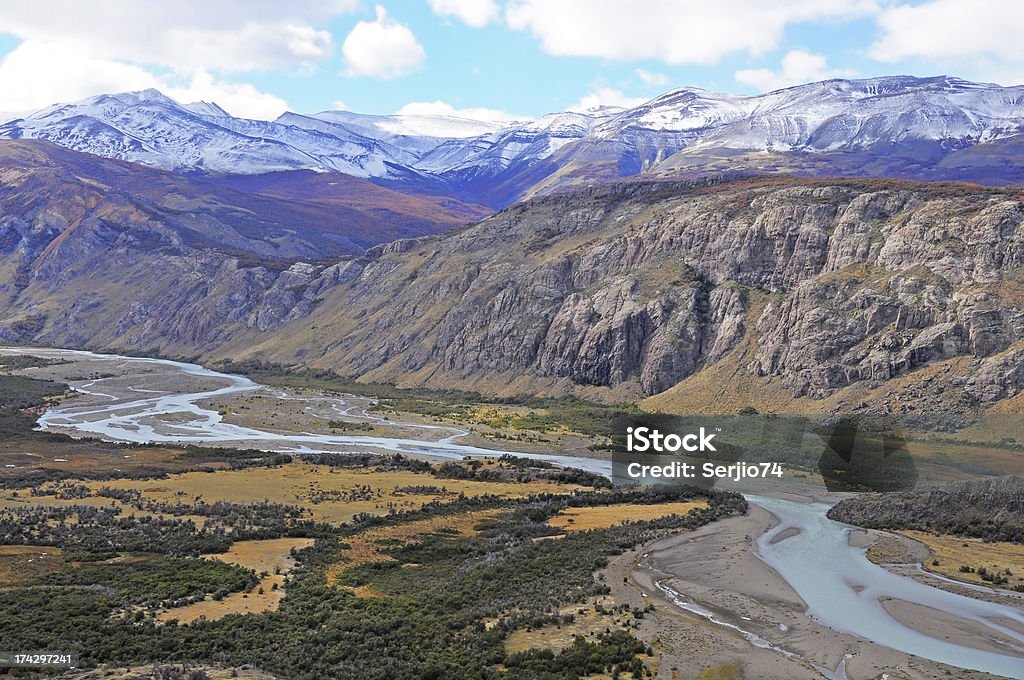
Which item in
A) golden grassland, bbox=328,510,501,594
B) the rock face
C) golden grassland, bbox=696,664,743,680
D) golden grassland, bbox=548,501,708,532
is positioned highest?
the rock face

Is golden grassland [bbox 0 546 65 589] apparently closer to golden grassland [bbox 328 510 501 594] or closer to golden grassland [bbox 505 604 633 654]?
golden grassland [bbox 328 510 501 594]

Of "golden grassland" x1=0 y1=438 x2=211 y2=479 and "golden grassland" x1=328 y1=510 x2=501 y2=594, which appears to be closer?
"golden grassland" x1=328 y1=510 x2=501 y2=594

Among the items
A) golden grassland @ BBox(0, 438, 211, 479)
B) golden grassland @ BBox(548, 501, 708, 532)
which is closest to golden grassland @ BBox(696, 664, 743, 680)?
golden grassland @ BBox(548, 501, 708, 532)

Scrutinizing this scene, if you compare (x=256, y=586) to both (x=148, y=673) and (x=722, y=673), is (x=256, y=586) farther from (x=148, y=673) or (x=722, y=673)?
(x=722, y=673)

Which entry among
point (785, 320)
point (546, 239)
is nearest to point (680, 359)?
point (785, 320)

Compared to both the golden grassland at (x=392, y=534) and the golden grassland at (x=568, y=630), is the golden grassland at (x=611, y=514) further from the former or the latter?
the golden grassland at (x=568, y=630)

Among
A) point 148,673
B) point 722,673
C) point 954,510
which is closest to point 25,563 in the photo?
point 148,673

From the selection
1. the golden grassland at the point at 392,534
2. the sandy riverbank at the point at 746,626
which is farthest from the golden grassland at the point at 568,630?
the golden grassland at the point at 392,534
